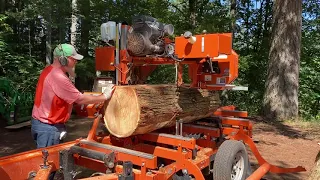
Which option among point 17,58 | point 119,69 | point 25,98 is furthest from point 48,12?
point 119,69

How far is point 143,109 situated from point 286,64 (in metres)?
6.99

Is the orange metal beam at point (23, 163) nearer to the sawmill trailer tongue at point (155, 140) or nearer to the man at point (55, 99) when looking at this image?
the sawmill trailer tongue at point (155, 140)

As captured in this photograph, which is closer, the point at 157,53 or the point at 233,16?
the point at 157,53

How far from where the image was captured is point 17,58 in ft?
39.0

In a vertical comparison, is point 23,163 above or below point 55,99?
below

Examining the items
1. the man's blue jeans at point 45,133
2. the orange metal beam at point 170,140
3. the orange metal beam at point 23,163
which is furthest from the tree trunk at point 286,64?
the orange metal beam at point 23,163

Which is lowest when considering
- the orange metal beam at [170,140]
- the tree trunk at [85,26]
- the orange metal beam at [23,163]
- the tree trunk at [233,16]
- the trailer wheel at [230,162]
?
the trailer wheel at [230,162]

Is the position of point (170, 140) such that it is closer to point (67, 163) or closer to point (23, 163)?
point (67, 163)

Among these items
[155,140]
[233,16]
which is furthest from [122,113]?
[233,16]

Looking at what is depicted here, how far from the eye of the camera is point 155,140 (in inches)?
155

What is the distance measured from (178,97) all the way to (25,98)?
21.5ft

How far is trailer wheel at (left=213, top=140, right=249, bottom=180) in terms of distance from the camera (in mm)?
3750

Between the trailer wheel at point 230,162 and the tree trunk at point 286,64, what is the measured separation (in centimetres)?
562

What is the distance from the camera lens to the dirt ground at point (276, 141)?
5684mm
